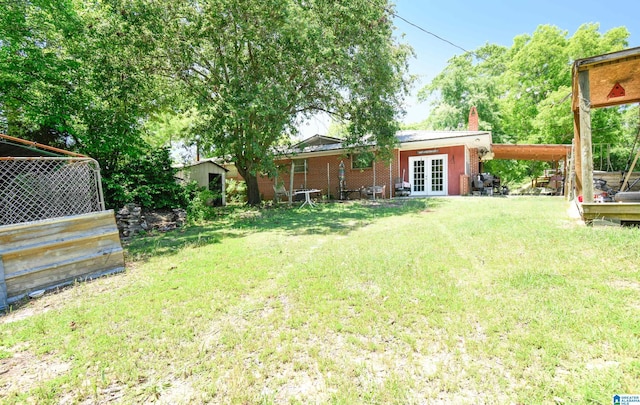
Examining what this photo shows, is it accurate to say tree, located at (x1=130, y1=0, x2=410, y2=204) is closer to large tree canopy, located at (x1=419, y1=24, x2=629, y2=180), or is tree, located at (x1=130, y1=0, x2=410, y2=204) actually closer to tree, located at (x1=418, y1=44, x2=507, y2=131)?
large tree canopy, located at (x1=419, y1=24, x2=629, y2=180)

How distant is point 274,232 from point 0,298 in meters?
4.48

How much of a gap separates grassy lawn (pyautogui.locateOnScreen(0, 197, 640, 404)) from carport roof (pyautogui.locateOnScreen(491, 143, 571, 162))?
41.1 feet

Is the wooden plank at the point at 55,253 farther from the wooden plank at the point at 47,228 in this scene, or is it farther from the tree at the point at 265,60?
the tree at the point at 265,60

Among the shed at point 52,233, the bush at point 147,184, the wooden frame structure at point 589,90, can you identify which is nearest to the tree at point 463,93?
the wooden frame structure at point 589,90

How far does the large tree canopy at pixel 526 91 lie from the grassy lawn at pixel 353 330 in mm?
18362

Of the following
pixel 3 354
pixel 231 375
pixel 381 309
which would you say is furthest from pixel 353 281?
pixel 3 354

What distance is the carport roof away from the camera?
14.7 metres

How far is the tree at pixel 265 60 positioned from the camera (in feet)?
30.1

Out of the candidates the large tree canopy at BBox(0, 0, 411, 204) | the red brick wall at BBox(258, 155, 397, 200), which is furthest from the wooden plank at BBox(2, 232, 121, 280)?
the red brick wall at BBox(258, 155, 397, 200)

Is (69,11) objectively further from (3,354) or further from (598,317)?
(598,317)

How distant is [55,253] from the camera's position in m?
3.88

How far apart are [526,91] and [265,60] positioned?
2430cm

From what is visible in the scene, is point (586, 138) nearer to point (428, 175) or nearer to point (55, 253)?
point (55, 253)

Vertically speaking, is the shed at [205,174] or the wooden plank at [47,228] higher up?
the shed at [205,174]
